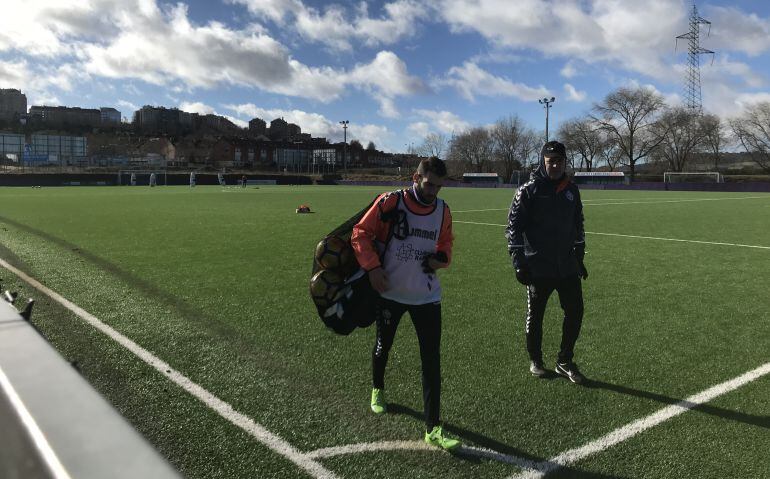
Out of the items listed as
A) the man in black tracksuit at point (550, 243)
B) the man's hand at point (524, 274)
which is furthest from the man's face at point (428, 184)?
the man's hand at point (524, 274)

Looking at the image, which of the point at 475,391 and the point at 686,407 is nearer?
the point at 686,407

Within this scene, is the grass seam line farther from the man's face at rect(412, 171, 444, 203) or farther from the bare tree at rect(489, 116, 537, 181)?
the bare tree at rect(489, 116, 537, 181)

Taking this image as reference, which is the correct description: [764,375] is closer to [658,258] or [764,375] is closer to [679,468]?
[679,468]

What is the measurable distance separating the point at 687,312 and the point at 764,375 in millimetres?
1963

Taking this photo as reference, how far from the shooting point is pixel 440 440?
10.4ft

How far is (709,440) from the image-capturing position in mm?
3275

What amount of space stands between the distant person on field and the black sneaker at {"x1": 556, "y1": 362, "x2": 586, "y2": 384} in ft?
4.90

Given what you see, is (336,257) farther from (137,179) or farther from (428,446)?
(137,179)

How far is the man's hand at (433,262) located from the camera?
3.30 metres

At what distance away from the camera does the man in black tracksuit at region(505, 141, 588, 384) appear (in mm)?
4180

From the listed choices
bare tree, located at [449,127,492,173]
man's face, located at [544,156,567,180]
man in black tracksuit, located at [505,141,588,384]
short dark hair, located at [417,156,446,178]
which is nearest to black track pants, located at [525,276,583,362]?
man in black tracksuit, located at [505,141,588,384]

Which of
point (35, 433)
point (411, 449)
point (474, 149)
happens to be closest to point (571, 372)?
point (411, 449)

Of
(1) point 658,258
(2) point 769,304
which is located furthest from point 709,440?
(1) point 658,258

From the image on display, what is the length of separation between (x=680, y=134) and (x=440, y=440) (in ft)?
305
